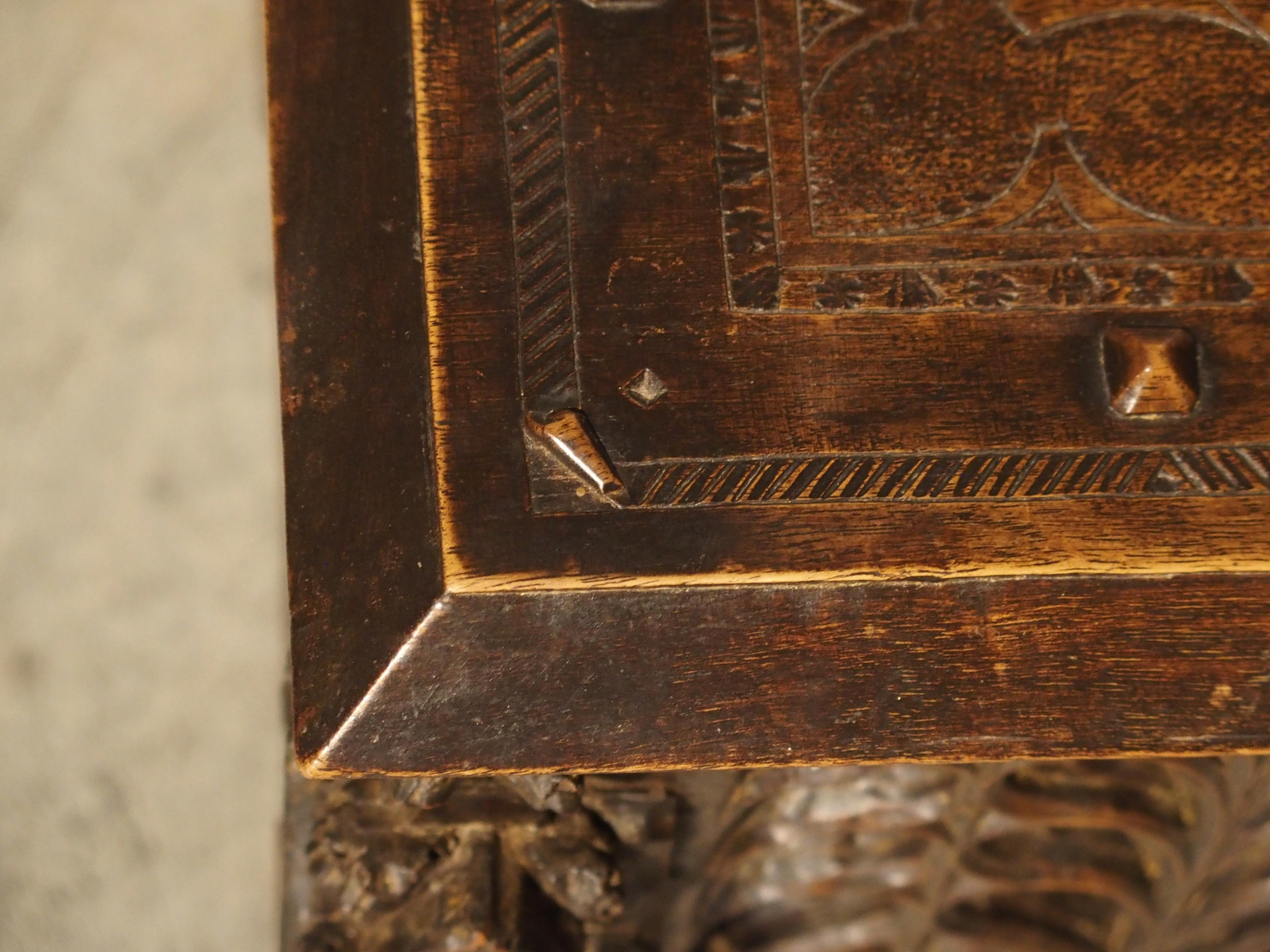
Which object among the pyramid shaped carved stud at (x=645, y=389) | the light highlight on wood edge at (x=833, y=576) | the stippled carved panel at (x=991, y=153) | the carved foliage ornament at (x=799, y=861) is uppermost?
the stippled carved panel at (x=991, y=153)

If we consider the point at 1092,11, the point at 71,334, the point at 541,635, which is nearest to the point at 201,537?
the point at 71,334

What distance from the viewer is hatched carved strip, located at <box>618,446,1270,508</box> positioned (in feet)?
2.82

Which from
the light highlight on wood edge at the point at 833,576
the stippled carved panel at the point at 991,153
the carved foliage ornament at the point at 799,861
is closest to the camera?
the light highlight on wood edge at the point at 833,576

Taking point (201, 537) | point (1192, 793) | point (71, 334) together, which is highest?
point (71, 334)

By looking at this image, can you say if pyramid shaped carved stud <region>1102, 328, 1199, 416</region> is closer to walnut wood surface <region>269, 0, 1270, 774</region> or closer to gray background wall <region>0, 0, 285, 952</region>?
walnut wood surface <region>269, 0, 1270, 774</region>

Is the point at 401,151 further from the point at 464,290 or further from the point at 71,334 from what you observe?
the point at 71,334

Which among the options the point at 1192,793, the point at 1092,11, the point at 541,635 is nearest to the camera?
the point at 541,635

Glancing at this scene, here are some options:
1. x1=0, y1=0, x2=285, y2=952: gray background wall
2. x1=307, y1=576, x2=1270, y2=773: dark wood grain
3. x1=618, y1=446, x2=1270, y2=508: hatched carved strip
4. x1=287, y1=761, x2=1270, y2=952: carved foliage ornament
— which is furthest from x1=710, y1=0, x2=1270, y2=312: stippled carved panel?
x1=0, y1=0, x2=285, y2=952: gray background wall

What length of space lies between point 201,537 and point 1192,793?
1152mm

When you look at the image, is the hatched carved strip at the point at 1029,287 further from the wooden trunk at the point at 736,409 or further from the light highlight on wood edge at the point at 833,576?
the light highlight on wood edge at the point at 833,576

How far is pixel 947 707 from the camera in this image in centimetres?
85

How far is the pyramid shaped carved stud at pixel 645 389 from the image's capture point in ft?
2.86

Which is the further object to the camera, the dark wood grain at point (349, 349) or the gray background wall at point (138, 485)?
the gray background wall at point (138, 485)

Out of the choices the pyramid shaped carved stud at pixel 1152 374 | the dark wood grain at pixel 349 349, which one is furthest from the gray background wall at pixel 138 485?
the pyramid shaped carved stud at pixel 1152 374
